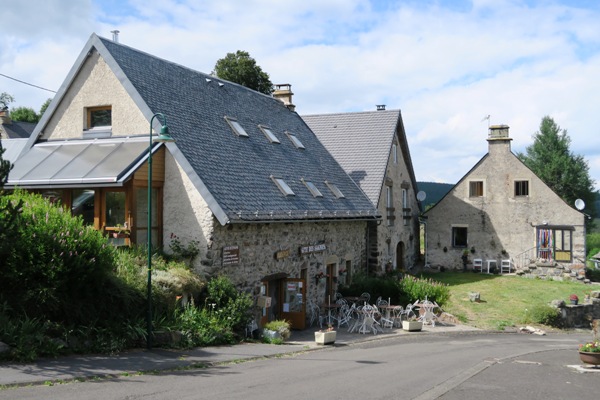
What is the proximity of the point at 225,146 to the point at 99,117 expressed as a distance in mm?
3728

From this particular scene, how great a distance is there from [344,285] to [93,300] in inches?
497

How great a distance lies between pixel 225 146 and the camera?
1886cm

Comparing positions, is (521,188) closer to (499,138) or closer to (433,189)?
(499,138)

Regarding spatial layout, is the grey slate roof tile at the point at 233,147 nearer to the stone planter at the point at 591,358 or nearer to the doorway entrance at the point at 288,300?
the doorway entrance at the point at 288,300

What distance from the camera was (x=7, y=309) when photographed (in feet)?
37.6

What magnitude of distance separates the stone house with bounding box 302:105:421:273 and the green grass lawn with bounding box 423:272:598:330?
10.3 feet

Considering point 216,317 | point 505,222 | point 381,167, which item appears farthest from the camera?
point 505,222

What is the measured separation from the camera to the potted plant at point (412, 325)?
1988 cm

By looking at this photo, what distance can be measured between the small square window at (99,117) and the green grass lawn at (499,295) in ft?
45.8

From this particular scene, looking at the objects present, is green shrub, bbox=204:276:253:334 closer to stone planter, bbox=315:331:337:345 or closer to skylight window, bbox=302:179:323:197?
stone planter, bbox=315:331:337:345

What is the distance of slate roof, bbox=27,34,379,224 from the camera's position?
16547mm

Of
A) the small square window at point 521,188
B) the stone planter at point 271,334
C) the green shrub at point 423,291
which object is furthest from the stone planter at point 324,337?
the small square window at point 521,188

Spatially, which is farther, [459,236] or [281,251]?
[459,236]

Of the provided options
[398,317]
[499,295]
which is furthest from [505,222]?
[398,317]
